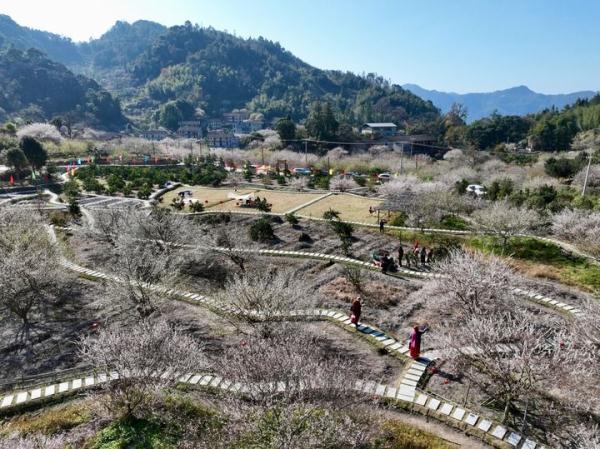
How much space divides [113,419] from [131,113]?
192m

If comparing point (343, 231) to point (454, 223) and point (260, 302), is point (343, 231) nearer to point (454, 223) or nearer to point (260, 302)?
point (454, 223)

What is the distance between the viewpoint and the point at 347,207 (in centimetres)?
4119

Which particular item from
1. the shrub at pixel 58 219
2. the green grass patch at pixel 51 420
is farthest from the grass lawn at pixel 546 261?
the shrub at pixel 58 219

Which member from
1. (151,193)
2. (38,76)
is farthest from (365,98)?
(151,193)

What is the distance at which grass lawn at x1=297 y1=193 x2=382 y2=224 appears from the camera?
121 ft

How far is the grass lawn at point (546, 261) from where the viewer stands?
822 inches

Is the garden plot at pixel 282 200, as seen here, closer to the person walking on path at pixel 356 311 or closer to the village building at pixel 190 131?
the person walking on path at pixel 356 311

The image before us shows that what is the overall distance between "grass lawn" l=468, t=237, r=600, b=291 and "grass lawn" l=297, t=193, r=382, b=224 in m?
11.4

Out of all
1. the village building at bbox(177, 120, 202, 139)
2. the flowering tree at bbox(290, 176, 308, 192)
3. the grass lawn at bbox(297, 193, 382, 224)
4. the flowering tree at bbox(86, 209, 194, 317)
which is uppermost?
the village building at bbox(177, 120, 202, 139)

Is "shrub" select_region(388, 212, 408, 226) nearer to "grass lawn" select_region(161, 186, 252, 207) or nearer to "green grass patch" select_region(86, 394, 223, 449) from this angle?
"grass lawn" select_region(161, 186, 252, 207)

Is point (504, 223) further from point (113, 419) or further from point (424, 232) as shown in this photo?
point (113, 419)

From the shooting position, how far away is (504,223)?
80.7 ft

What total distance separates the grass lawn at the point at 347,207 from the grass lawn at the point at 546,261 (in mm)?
11444

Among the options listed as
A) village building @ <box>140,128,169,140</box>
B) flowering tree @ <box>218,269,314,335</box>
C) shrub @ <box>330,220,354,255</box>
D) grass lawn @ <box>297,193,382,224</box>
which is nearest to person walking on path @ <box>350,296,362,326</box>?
flowering tree @ <box>218,269,314,335</box>
